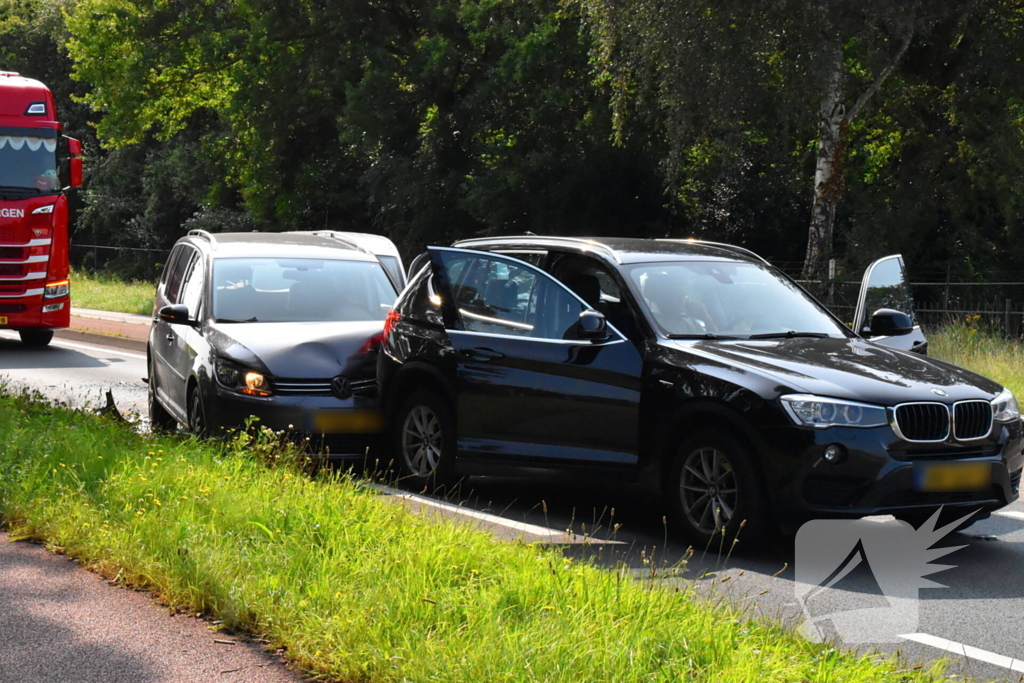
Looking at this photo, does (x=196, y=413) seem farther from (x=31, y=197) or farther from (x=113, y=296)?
(x=113, y=296)

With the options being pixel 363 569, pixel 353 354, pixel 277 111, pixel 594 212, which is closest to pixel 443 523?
pixel 363 569

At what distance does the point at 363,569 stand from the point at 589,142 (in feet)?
83.7

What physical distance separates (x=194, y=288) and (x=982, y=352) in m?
11.1

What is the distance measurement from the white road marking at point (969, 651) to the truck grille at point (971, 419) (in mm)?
1676

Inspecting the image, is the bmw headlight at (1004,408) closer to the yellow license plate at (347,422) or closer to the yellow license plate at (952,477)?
the yellow license plate at (952,477)

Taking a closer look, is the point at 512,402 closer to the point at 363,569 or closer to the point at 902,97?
the point at 363,569

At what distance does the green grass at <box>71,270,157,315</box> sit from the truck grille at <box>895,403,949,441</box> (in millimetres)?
24404

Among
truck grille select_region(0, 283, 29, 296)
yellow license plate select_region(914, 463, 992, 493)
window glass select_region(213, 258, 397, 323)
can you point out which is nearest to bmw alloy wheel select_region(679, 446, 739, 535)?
yellow license plate select_region(914, 463, 992, 493)

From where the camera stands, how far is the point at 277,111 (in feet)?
110

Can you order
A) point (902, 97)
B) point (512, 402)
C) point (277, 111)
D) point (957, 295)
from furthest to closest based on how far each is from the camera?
point (277, 111) < point (902, 97) < point (957, 295) < point (512, 402)

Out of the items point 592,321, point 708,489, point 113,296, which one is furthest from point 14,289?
point 708,489

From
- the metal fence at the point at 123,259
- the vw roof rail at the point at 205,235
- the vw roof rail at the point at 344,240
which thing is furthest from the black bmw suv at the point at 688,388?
the metal fence at the point at 123,259

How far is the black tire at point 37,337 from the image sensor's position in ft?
68.1

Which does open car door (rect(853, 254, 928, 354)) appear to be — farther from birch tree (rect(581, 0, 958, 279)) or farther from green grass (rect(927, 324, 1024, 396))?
birch tree (rect(581, 0, 958, 279))
